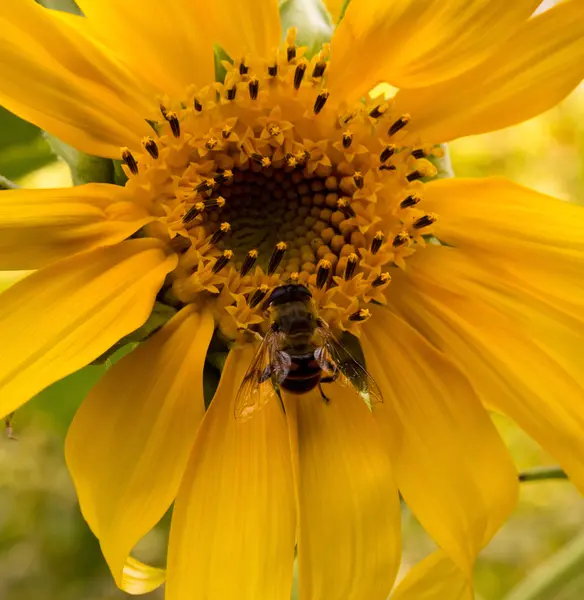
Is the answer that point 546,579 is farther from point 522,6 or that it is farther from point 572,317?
point 522,6

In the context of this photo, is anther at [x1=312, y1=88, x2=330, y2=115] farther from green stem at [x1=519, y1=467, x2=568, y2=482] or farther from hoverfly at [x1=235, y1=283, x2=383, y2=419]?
green stem at [x1=519, y1=467, x2=568, y2=482]

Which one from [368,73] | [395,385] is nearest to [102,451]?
[395,385]

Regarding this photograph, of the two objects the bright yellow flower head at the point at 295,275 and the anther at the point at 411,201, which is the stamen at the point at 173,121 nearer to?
the bright yellow flower head at the point at 295,275

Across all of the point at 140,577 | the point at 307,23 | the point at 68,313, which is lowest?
the point at 140,577

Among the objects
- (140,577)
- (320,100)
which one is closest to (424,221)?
(320,100)

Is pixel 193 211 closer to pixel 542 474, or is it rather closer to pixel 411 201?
pixel 411 201

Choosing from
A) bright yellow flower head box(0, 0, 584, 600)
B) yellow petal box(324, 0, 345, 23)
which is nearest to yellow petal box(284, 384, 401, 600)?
bright yellow flower head box(0, 0, 584, 600)
